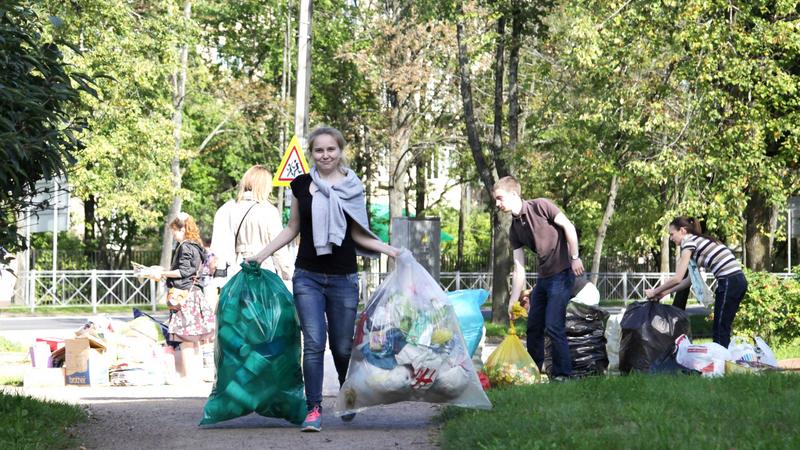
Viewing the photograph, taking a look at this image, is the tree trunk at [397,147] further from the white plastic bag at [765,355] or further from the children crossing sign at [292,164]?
the white plastic bag at [765,355]

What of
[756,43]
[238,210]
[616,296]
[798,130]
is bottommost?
[616,296]

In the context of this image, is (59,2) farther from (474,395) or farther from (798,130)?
(474,395)

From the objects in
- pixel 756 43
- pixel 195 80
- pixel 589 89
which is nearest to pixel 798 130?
pixel 756 43

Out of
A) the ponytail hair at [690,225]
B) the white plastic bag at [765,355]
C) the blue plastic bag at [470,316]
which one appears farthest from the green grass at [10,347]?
the white plastic bag at [765,355]

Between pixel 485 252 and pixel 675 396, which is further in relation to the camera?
pixel 485 252

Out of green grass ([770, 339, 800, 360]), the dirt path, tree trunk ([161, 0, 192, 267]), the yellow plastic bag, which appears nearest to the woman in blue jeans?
the dirt path

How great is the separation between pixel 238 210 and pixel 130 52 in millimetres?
13967

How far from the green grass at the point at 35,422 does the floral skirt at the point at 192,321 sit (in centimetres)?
306

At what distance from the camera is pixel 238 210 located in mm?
10891

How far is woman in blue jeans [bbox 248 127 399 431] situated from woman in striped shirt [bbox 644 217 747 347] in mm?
4372

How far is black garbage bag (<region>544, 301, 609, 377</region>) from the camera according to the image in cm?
1150

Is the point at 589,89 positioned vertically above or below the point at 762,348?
above

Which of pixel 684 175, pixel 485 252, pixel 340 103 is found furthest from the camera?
pixel 485 252

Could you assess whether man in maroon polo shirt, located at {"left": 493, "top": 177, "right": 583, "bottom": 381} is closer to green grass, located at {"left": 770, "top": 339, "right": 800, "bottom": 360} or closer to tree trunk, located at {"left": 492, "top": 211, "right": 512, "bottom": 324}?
green grass, located at {"left": 770, "top": 339, "right": 800, "bottom": 360}
